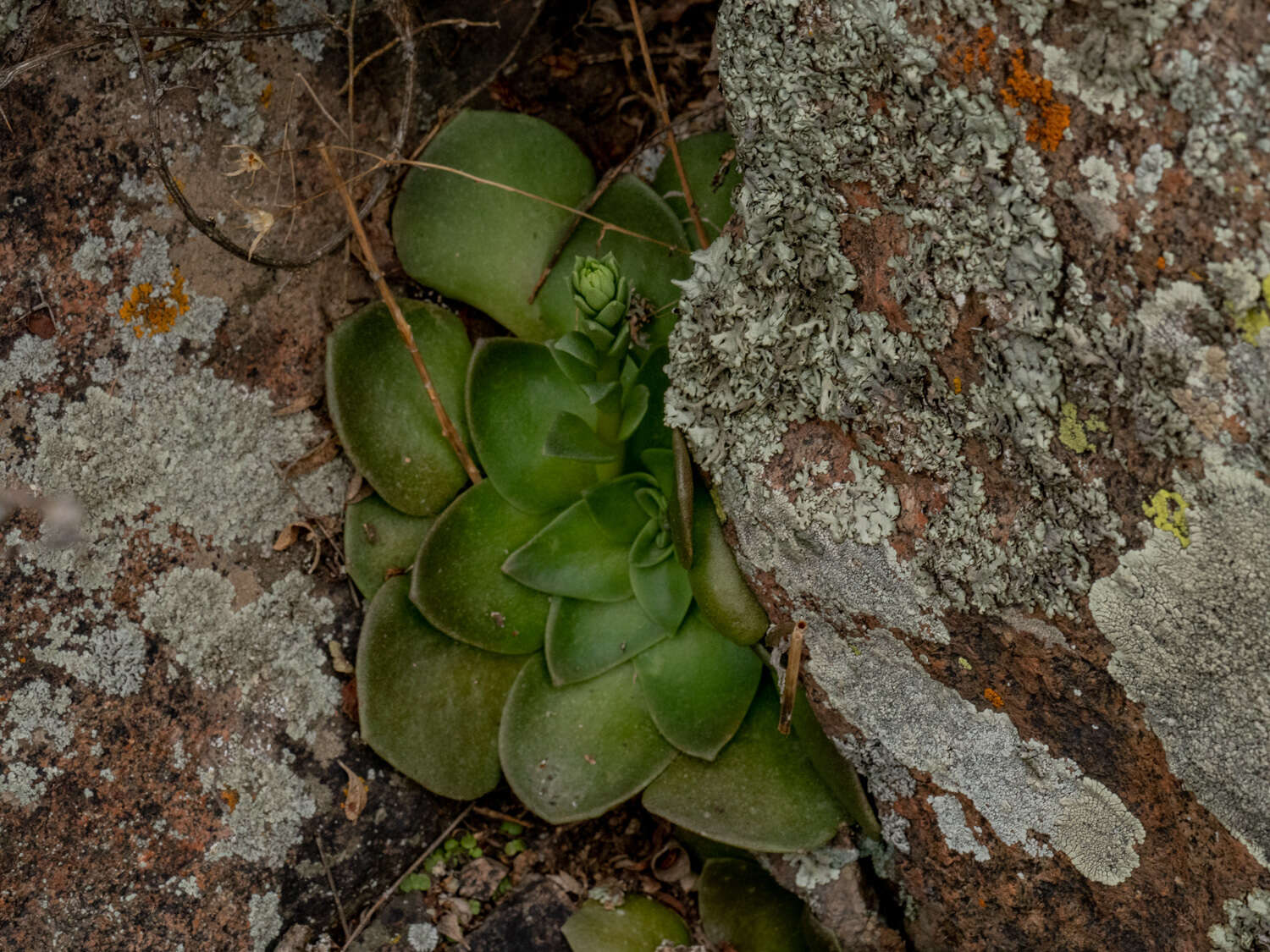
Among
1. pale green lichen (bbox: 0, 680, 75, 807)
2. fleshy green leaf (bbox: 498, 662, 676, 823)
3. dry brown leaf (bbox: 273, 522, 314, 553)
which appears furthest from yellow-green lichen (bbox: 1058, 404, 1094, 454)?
pale green lichen (bbox: 0, 680, 75, 807)

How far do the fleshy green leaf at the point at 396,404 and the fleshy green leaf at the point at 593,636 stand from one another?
377 mm

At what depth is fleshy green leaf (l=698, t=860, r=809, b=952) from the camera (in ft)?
6.67

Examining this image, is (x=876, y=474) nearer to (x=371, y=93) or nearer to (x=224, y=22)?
(x=371, y=93)

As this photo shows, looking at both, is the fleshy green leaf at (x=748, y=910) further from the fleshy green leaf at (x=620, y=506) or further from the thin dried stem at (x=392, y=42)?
the thin dried stem at (x=392, y=42)

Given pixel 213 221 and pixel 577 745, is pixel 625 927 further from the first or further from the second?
pixel 213 221

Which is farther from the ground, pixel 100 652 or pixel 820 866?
pixel 820 866

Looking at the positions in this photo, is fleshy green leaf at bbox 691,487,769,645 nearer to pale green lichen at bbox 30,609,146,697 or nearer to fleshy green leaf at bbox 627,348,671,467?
fleshy green leaf at bbox 627,348,671,467

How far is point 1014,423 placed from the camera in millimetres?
1472

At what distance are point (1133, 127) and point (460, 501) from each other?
1.41 m

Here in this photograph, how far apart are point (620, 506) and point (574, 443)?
0.59ft

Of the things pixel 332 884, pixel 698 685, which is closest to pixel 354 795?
pixel 332 884

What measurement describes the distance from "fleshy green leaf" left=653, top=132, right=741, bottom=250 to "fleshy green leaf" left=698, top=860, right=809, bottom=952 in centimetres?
135

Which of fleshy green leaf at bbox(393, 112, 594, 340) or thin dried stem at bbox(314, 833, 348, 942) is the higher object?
fleshy green leaf at bbox(393, 112, 594, 340)

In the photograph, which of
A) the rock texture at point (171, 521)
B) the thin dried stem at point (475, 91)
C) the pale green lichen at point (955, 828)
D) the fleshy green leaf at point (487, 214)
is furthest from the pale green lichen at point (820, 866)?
the thin dried stem at point (475, 91)
